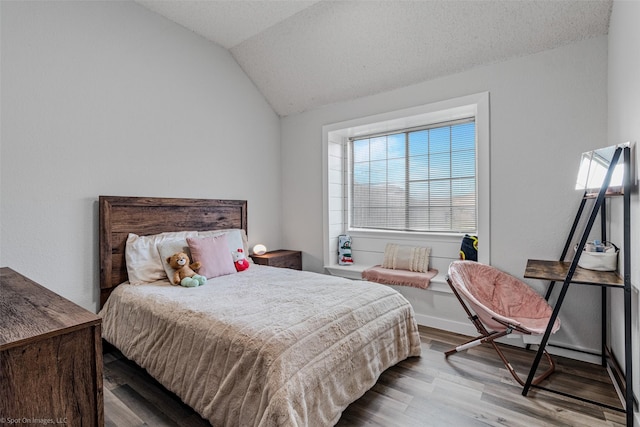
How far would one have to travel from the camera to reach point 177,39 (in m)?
3.15

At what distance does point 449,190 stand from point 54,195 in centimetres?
358

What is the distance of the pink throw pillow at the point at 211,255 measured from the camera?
109 inches

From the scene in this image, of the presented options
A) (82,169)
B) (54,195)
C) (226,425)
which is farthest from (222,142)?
(226,425)

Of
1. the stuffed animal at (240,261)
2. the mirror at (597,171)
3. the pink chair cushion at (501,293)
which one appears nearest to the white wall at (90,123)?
the stuffed animal at (240,261)

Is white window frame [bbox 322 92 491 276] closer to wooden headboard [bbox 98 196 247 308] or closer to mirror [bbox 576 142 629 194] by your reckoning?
mirror [bbox 576 142 629 194]

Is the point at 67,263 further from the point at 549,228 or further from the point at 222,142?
the point at 549,228

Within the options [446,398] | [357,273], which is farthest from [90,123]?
[446,398]

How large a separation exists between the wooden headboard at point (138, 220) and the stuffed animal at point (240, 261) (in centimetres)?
46

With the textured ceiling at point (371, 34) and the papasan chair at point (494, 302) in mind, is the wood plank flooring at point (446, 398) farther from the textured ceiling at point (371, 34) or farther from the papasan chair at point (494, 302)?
the textured ceiling at point (371, 34)

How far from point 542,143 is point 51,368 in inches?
131

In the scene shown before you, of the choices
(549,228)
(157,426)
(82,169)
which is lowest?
(157,426)

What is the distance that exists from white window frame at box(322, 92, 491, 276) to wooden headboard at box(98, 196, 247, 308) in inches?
49.8

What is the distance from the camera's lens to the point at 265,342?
1.53 metres

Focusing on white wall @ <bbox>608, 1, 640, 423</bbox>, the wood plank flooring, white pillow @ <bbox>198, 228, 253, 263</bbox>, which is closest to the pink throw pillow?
white pillow @ <bbox>198, 228, 253, 263</bbox>
